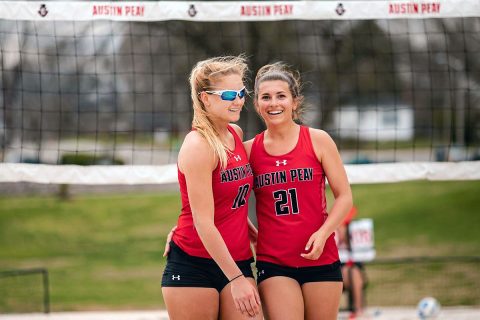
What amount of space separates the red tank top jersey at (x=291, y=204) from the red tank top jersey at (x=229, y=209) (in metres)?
0.13

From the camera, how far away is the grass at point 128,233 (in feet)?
45.6

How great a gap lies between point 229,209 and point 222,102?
53cm

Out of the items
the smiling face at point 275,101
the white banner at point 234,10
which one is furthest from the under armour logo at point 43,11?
the smiling face at point 275,101

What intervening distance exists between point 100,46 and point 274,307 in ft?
20.3

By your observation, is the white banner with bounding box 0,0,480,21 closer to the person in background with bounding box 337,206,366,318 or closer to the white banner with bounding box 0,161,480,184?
the white banner with bounding box 0,161,480,184

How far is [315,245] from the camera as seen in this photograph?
4.20m

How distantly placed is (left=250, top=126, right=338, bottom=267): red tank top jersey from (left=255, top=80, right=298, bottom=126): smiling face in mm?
176

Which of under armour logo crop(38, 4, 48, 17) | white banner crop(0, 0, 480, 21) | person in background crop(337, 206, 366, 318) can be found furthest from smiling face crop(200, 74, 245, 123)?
person in background crop(337, 206, 366, 318)

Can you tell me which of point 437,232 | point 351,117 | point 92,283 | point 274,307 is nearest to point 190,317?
point 274,307

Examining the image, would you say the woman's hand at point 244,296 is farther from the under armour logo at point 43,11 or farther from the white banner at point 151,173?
the under armour logo at point 43,11

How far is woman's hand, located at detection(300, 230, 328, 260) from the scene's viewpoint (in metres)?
4.20

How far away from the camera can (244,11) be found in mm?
6262

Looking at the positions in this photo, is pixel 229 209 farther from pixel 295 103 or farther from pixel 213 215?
pixel 295 103

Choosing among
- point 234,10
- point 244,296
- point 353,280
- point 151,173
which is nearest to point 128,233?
point 353,280
